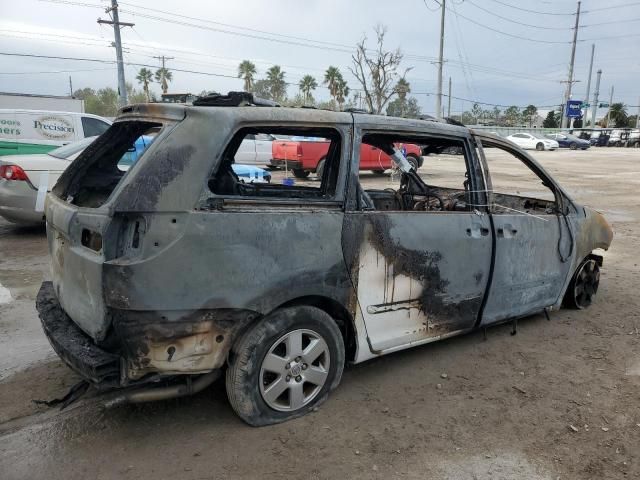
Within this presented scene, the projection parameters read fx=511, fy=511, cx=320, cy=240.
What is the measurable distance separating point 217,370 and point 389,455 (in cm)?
104

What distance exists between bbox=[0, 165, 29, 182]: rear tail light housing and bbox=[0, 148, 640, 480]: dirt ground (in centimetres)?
333

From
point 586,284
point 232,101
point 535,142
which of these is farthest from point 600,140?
point 232,101

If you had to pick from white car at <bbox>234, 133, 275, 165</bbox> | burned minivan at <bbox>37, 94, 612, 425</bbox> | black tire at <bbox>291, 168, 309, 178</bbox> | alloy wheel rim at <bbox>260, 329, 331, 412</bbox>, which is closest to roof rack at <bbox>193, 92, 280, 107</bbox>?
burned minivan at <bbox>37, 94, 612, 425</bbox>

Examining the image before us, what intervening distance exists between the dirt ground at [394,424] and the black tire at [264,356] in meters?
0.10

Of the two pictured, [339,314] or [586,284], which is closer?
[339,314]

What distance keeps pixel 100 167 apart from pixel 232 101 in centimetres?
113

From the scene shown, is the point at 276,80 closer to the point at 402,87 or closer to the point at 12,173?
the point at 402,87

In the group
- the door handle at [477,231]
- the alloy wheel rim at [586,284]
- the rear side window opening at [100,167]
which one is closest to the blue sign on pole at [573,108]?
the alloy wheel rim at [586,284]

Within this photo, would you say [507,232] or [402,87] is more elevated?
[402,87]

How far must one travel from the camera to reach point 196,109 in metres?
2.71

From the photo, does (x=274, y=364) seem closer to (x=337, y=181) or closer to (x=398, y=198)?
(x=337, y=181)

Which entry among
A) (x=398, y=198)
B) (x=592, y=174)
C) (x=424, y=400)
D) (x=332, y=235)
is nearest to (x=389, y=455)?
(x=424, y=400)

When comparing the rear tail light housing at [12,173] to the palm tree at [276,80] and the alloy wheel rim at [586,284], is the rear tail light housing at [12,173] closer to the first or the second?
the alloy wheel rim at [586,284]

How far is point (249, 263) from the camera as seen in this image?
2678 millimetres
